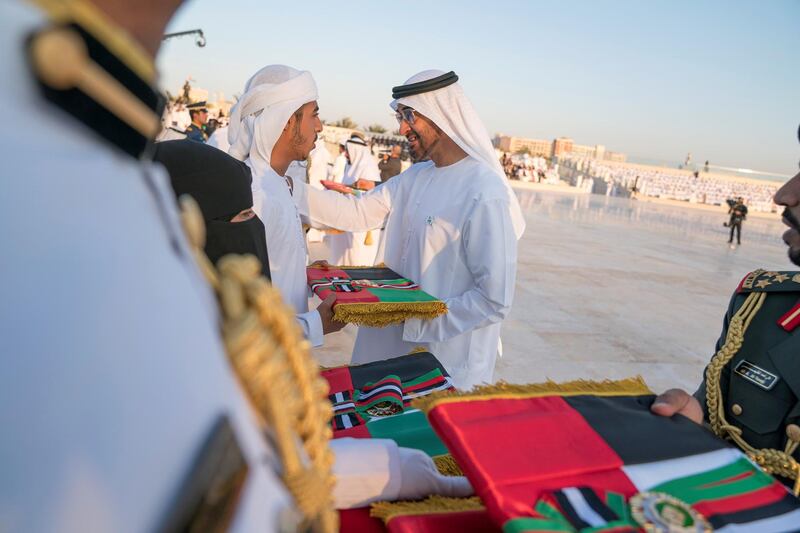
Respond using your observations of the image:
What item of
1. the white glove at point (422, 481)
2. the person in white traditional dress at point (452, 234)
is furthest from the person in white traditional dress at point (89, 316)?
the person in white traditional dress at point (452, 234)

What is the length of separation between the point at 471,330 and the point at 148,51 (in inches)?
92.9

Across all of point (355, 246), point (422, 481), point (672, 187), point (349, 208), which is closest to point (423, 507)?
point (422, 481)

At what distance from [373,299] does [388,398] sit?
2.31 ft

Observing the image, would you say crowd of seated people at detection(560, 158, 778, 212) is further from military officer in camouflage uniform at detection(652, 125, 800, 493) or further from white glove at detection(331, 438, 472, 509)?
white glove at detection(331, 438, 472, 509)

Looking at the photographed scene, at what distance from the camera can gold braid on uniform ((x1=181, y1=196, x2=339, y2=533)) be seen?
434mm

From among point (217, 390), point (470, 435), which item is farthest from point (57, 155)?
point (470, 435)

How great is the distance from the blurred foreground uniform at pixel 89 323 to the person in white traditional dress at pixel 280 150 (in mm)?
1729

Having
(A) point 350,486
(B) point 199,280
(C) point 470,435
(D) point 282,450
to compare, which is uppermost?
(B) point 199,280

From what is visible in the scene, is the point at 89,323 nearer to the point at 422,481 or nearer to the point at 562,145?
the point at 422,481

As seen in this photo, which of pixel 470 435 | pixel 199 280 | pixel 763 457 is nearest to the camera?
pixel 199 280

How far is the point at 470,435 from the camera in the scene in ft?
2.74

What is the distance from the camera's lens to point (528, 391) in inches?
39.3

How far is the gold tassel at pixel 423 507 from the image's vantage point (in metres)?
0.88

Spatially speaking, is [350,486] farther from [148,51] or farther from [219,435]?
[148,51]
